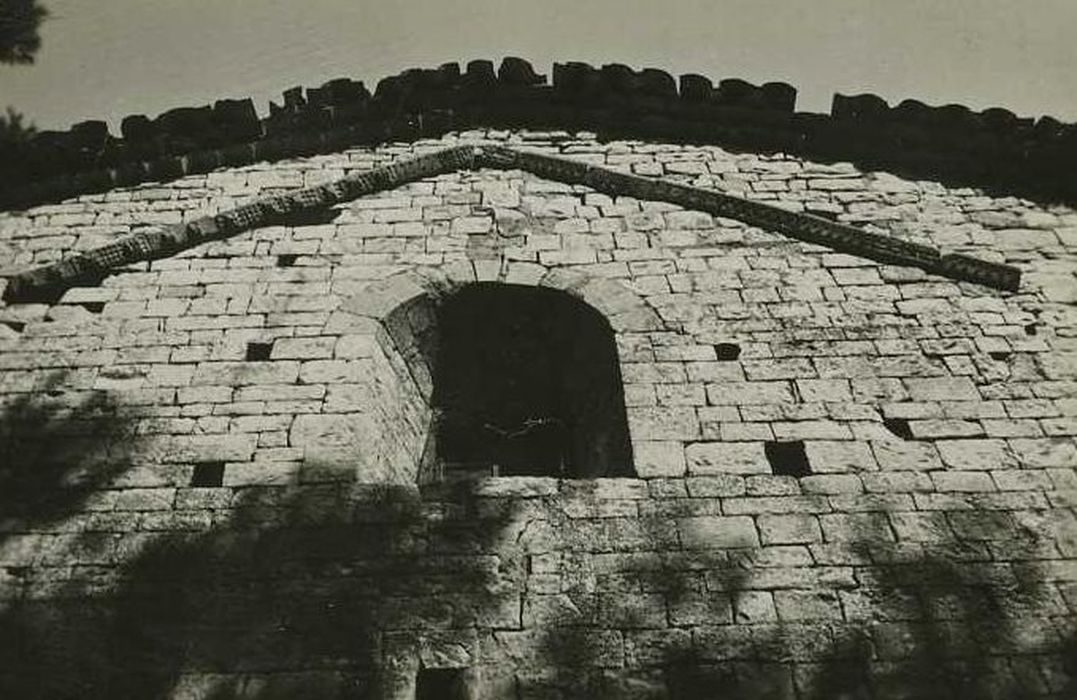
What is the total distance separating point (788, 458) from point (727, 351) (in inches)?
30.6

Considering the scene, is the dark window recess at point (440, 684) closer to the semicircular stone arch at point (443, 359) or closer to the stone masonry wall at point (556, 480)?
the stone masonry wall at point (556, 480)

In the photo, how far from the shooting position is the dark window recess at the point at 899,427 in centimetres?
430

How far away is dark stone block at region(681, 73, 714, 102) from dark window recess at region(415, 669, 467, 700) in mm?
4680

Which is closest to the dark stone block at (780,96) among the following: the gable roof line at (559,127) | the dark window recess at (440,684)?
the gable roof line at (559,127)

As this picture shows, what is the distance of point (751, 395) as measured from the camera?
4484 millimetres

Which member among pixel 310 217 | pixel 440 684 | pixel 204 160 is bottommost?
pixel 440 684

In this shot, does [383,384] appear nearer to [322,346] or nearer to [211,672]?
[322,346]

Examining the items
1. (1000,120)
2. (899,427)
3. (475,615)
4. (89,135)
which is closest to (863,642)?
(899,427)

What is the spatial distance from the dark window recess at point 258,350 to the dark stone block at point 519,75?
3.07 metres

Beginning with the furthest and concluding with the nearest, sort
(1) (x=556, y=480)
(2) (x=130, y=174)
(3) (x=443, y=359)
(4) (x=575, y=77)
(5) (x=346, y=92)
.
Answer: (4) (x=575, y=77)
(5) (x=346, y=92)
(2) (x=130, y=174)
(3) (x=443, y=359)
(1) (x=556, y=480)

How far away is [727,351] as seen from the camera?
4.75 metres

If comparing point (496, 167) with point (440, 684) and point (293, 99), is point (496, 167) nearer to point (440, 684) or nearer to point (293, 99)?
point (293, 99)

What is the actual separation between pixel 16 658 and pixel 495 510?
2.10 meters

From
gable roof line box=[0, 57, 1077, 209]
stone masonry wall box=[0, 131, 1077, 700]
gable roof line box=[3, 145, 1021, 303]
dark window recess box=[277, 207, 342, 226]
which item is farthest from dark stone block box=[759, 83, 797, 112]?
dark window recess box=[277, 207, 342, 226]
